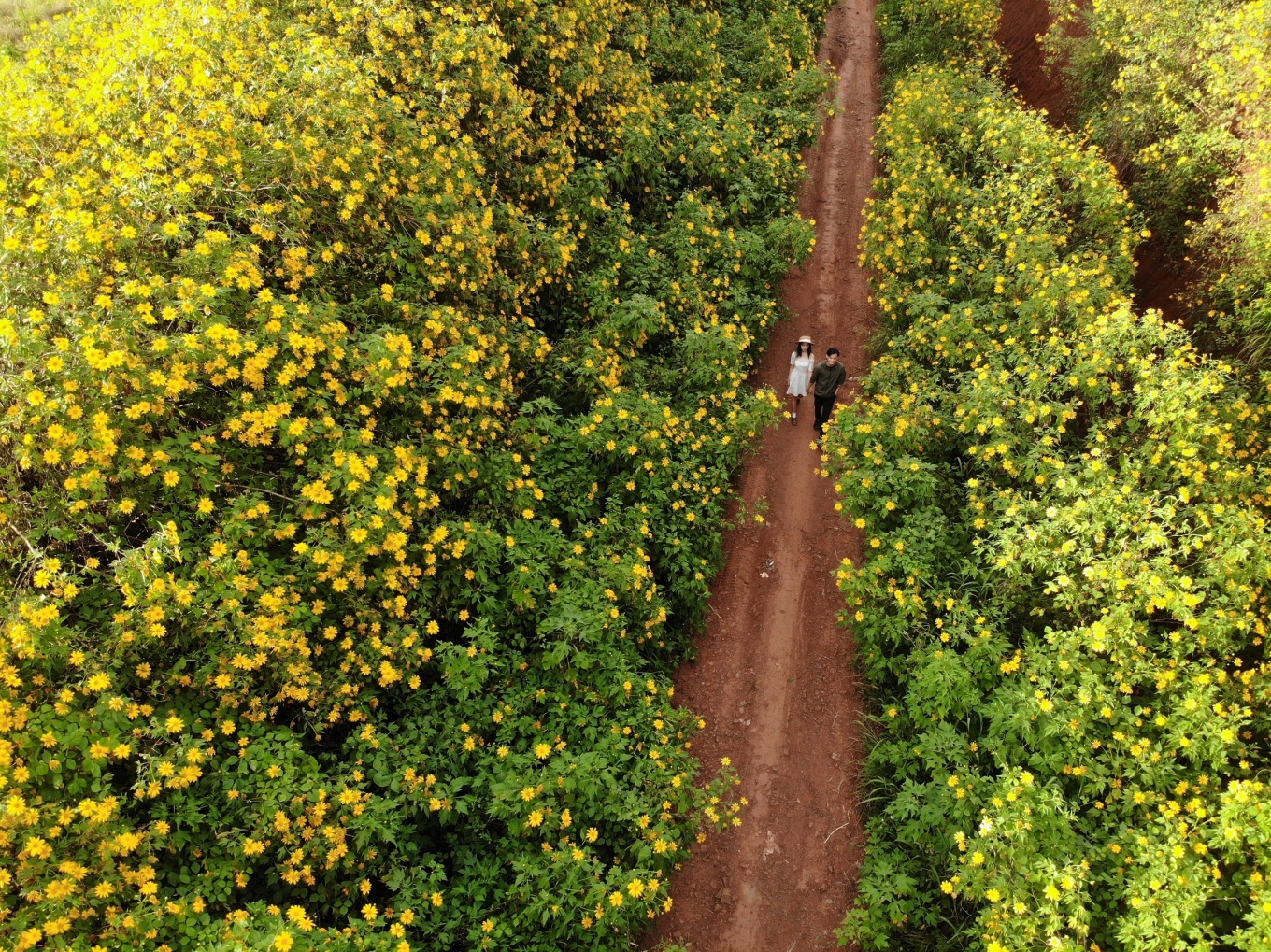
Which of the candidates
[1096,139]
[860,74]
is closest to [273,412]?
[1096,139]

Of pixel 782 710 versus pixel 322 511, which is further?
pixel 782 710

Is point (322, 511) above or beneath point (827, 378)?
beneath

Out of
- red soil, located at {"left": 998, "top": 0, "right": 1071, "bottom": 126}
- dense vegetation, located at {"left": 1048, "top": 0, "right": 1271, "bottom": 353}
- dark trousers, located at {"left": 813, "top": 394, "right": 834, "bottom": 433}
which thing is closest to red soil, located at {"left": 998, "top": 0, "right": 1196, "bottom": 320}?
red soil, located at {"left": 998, "top": 0, "right": 1071, "bottom": 126}

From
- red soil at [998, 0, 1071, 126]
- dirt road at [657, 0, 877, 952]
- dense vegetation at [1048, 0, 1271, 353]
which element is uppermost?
red soil at [998, 0, 1071, 126]

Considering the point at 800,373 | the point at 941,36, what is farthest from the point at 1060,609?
the point at 941,36

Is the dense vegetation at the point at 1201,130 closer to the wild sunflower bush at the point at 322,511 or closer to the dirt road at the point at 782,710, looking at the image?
the dirt road at the point at 782,710

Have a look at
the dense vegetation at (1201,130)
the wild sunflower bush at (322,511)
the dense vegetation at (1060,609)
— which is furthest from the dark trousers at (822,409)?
the dense vegetation at (1201,130)

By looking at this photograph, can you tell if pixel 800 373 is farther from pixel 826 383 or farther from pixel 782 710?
pixel 782 710

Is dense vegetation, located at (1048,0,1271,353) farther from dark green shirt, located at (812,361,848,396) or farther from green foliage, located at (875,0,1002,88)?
dark green shirt, located at (812,361,848,396)
